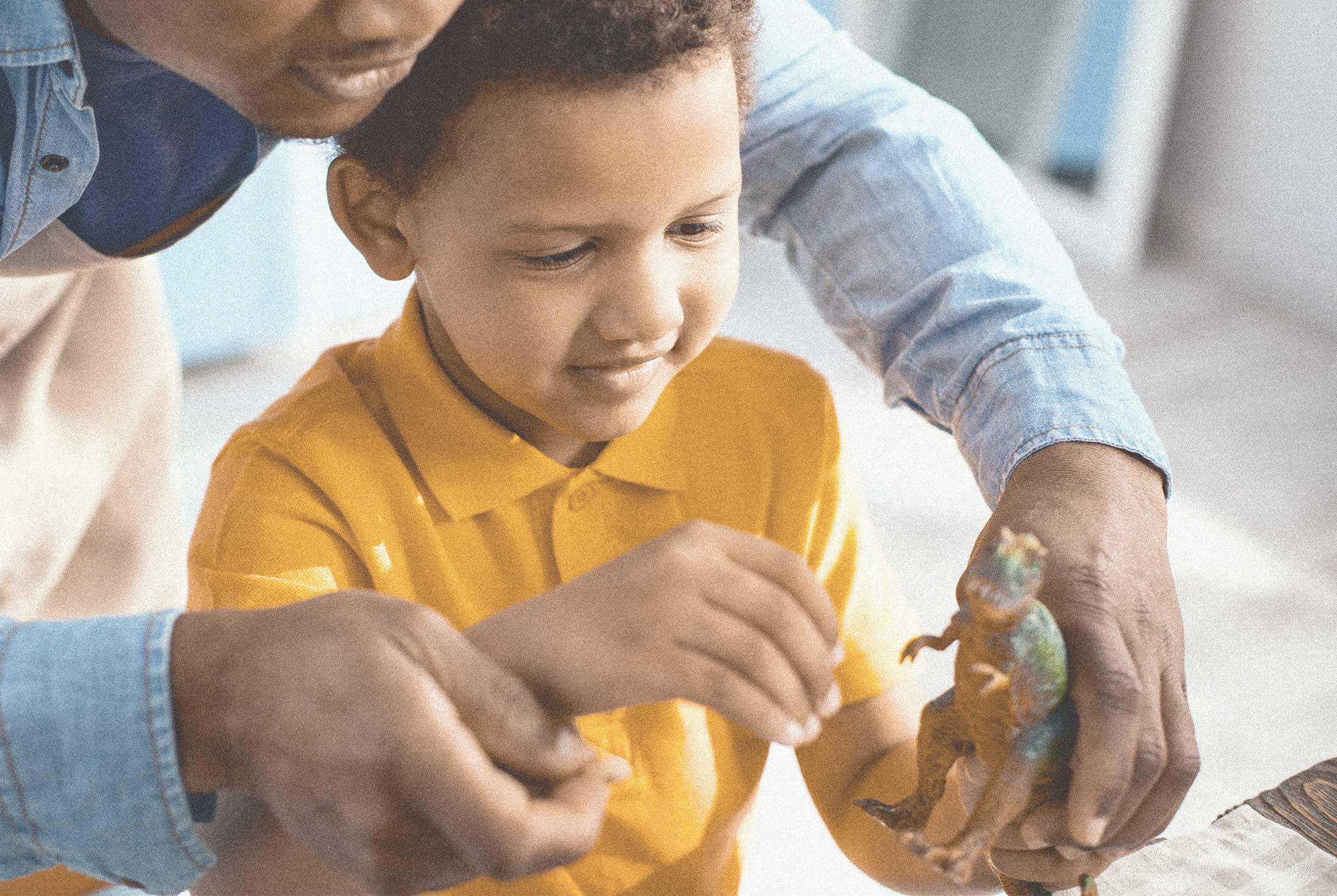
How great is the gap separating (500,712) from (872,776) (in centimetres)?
45

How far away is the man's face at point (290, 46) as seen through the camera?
643mm

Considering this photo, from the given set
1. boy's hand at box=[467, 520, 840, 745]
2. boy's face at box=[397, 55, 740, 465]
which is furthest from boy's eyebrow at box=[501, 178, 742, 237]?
boy's hand at box=[467, 520, 840, 745]

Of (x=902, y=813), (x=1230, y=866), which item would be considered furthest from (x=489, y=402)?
(x=1230, y=866)

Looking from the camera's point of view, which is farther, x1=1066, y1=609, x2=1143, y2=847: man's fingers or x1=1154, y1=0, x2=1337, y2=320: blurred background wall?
x1=1154, y1=0, x2=1337, y2=320: blurred background wall

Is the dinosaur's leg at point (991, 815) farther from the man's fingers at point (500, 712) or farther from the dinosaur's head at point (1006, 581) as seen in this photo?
the man's fingers at point (500, 712)

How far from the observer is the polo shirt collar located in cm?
90

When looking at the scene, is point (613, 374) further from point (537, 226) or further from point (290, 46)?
point (290, 46)

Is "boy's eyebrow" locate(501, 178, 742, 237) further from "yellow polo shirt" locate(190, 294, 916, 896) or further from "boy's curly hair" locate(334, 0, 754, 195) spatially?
"yellow polo shirt" locate(190, 294, 916, 896)

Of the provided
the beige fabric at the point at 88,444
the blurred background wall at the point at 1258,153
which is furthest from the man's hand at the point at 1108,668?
the blurred background wall at the point at 1258,153

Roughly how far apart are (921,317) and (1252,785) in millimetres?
1078

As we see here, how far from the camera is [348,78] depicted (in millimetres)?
670

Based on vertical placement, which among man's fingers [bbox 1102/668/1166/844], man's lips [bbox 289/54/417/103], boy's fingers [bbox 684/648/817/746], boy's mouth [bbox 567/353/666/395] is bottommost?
man's fingers [bbox 1102/668/1166/844]

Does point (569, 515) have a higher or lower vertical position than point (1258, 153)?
higher

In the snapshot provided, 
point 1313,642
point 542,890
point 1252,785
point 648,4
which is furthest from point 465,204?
point 1313,642
